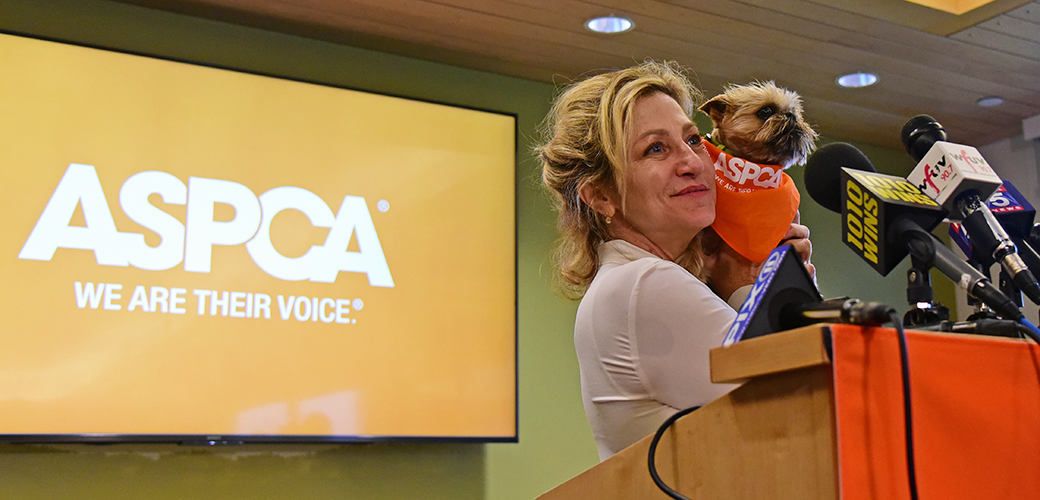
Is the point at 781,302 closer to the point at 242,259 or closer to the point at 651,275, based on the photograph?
the point at 651,275

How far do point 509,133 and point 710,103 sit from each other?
85.5 inches

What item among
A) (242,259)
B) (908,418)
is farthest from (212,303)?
(908,418)

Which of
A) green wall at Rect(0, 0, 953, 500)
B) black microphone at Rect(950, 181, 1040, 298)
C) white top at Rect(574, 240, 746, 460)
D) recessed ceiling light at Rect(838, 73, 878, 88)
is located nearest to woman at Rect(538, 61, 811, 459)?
white top at Rect(574, 240, 746, 460)

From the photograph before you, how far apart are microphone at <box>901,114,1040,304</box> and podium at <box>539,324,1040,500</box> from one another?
7.9 inches

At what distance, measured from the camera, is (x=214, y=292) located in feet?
10.4

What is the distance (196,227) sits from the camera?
3.18 metres

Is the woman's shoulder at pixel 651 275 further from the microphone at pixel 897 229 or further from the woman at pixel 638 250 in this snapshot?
the microphone at pixel 897 229

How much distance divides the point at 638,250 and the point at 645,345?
0.82 feet

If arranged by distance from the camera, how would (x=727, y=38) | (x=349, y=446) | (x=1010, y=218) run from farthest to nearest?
1. (x=727, y=38)
2. (x=349, y=446)
3. (x=1010, y=218)

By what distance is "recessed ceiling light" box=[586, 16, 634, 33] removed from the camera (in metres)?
3.43

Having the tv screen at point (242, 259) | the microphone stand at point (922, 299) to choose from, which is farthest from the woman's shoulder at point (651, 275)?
the tv screen at point (242, 259)

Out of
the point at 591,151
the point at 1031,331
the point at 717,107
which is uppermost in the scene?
the point at 717,107

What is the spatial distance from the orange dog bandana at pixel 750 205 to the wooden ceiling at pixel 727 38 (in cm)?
187

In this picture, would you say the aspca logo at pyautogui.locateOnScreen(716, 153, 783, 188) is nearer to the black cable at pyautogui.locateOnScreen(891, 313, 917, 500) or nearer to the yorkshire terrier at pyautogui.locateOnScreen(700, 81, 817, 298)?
the yorkshire terrier at pyautogui.locateOnScreen(700, 81, 817, 298)
